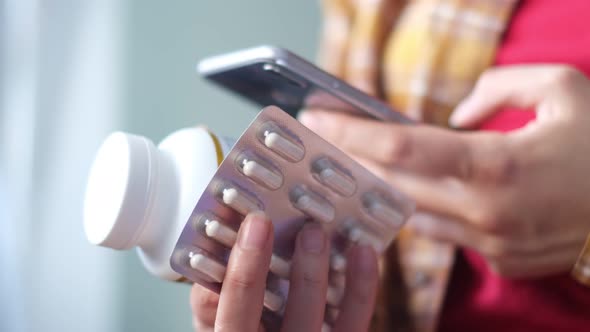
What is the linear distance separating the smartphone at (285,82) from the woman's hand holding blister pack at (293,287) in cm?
11

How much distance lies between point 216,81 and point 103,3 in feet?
1.00

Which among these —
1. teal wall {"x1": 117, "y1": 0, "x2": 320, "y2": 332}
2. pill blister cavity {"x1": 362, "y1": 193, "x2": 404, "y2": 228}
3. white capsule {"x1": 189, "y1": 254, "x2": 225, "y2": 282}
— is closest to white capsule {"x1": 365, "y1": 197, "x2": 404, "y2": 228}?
pill blister cavity {"x1": 362, "y1": 193, "x2": 404, "y2": 228}

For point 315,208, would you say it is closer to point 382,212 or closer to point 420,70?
point 382,212

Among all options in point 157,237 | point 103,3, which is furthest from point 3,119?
point 157,237

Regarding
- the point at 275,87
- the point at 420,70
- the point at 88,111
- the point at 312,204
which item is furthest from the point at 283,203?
the point at 88,111

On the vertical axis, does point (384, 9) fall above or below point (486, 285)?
above

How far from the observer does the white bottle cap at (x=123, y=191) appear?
1.04ft

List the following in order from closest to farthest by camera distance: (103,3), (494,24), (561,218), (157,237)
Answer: (157,237) → (561,218) → (494,24) → (103,3)

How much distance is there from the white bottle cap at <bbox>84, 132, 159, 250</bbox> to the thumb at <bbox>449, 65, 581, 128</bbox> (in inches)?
11.1

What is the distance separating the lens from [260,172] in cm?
30

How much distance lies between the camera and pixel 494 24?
0.55m

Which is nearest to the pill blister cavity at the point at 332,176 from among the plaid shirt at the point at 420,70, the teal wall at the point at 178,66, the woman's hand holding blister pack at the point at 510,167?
the woman's hand holding blister pack at the point at 510,167

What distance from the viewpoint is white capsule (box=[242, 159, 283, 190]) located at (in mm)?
299

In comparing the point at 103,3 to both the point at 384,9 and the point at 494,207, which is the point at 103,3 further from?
the point at 494,207
